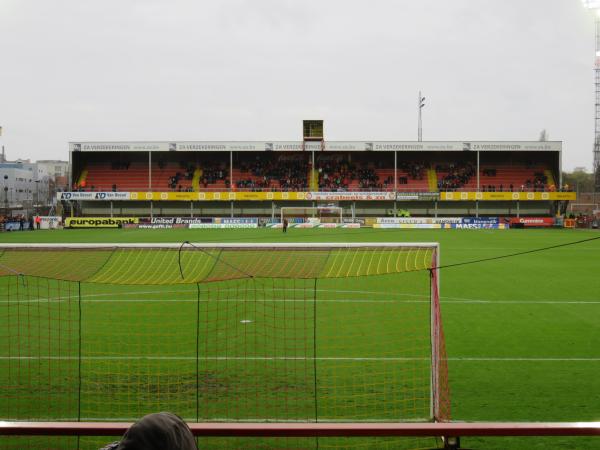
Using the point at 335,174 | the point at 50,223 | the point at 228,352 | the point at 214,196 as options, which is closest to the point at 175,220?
the point at 214,196

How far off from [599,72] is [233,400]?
80.6m

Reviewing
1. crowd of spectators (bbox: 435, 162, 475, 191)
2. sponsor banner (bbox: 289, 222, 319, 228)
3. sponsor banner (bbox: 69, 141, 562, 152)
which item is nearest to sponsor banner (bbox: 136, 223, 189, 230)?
sponsor banner (bbox: 69, 141, 562, 152)

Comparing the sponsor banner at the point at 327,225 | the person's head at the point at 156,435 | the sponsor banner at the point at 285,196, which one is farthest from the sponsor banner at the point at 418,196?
the person's head at the point at 156,435

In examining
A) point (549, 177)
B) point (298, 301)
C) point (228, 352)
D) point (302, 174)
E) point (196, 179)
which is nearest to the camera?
point (228, 352)

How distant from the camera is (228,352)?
35.1ft

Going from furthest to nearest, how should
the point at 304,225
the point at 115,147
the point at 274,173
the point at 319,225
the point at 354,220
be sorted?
the point at 274,173, the point at 115,147, the point at 354,220, the point at 304,225, the point at 319,225

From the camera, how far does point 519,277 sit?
2167 centimetres

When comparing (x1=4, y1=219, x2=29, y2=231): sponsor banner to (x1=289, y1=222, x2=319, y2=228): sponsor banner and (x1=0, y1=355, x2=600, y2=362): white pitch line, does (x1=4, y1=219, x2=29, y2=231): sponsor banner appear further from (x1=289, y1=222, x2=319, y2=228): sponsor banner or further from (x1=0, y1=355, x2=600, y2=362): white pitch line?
(x1=0, y1=355, x2=600, y2=362): white pitch line

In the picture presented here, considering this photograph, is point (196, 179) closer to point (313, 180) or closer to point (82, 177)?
point (82, 177)

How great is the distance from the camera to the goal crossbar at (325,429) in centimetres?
311

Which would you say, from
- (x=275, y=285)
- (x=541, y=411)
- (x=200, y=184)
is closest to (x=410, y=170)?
(x=200, y=184)

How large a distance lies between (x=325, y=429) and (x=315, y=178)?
69649 mm

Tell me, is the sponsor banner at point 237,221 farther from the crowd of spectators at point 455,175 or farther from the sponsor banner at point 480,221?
the sponsor banner at point 480,221

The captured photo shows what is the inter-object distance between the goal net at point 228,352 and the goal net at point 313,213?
47454mm
